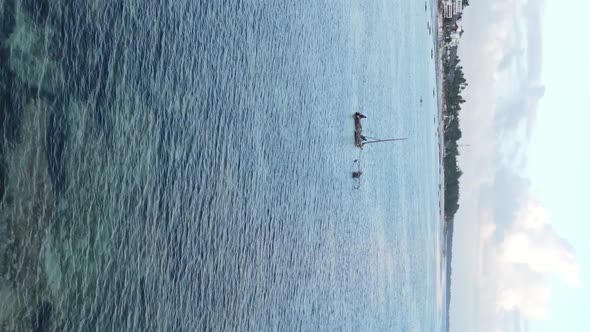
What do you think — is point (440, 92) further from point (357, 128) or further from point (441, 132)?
point (357, 128)

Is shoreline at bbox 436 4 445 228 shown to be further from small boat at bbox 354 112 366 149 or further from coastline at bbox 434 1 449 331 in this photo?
small boat at bbox 354 112 366 149

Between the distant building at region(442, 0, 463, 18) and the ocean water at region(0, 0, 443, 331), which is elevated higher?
the distant building at region(442, 0, 463, 18)

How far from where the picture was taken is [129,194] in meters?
10.2

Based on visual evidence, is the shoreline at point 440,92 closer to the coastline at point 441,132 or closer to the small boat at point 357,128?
the coastline at point 441,132

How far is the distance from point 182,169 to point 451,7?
58.9 metres

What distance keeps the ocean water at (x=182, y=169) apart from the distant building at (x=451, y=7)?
41846 millimetres

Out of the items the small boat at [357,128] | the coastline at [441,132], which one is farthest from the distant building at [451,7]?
the small boat at [357,128]

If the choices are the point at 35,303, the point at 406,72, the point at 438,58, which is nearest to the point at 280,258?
the point at 35,303

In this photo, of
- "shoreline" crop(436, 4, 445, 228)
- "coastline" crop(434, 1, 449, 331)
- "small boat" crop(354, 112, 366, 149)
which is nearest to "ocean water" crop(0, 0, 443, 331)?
"small boat" crop(354, 112, 366, 149)

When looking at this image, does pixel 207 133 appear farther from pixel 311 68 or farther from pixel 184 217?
pixel 311 68

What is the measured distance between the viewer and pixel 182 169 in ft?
39.0

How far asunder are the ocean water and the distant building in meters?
41.8

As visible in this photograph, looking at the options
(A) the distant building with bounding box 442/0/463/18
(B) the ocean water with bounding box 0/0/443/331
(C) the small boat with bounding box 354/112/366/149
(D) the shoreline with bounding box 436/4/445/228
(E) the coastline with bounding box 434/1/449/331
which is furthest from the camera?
(A) the distant building with bounding box 442/0/463/18

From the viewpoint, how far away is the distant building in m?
63.2
